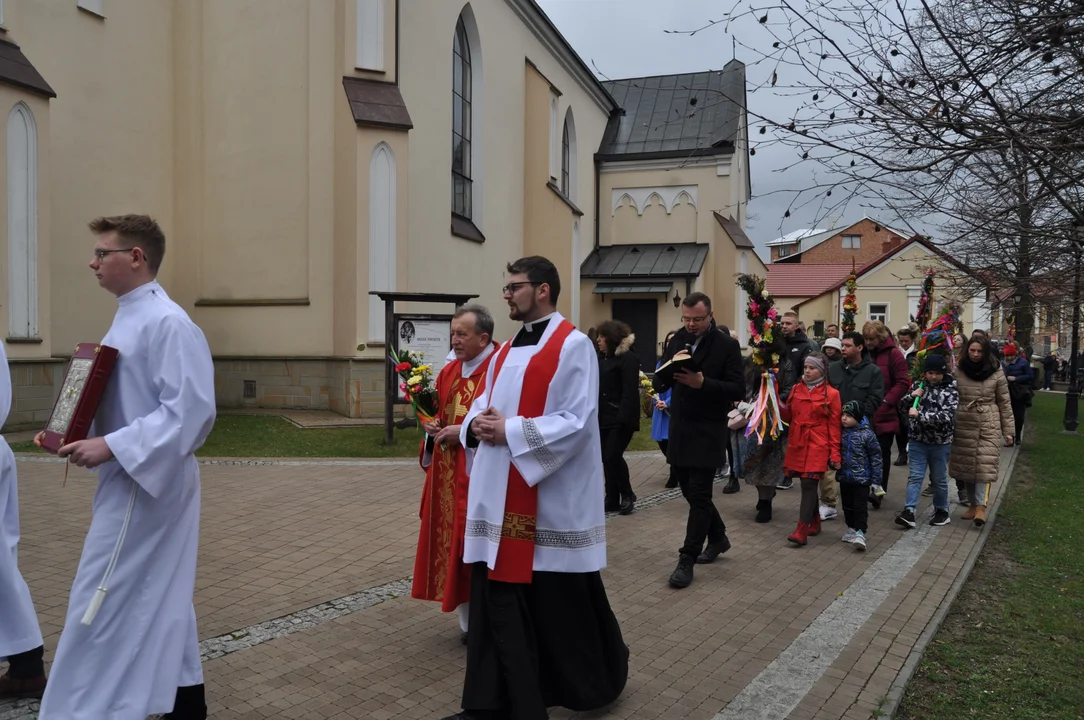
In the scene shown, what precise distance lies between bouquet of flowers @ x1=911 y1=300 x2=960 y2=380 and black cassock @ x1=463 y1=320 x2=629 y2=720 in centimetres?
594

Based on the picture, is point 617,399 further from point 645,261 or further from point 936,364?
point 645,261

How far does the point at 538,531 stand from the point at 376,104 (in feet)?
41.9

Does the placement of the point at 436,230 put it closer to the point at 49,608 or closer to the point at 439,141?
the point at 439,141

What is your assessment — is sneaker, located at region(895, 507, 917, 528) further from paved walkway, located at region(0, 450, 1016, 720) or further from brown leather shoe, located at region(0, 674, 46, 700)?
brown leather shoe, located at region(0, 674, 46, 700)

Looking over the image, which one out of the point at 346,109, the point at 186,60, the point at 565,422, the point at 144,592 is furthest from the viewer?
the point at 186,60

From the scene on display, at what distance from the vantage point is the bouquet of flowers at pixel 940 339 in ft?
28.2

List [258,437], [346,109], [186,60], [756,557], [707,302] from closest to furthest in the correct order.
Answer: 1. [707,302]
2. [756,557]
3. [258,437]
4. [346,109]
5. [186,60]

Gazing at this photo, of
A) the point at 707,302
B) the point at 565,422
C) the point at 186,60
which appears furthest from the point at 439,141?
the point at 565,422

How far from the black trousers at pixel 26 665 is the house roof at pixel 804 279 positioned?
175ft

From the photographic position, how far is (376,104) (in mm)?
14898


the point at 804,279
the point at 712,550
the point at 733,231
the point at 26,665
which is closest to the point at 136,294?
the point at 26,665

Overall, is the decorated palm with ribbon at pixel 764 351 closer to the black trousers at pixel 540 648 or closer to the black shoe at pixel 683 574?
the black shoe at pixel 683 574

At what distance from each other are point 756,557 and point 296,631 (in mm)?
3965

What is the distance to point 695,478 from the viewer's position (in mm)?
6141
